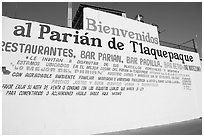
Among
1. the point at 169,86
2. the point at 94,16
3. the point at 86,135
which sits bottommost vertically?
the point at 86,135

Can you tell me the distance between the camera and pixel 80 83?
13.0 feet

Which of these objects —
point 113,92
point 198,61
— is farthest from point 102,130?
point 198,61

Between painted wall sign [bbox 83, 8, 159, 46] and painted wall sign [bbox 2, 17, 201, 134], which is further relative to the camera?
painted wall sign [bbox 83, 8, 159, 46]

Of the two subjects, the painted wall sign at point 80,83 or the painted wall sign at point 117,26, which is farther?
the painted wall sign at point 117,26

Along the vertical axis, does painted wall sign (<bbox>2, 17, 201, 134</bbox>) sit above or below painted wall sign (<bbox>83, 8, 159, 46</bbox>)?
below

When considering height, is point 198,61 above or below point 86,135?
above

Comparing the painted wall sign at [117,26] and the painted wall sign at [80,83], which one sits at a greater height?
the painted wall sign at [117,26]

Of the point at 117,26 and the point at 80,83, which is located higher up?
the point at 117,26

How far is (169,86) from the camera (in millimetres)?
5324

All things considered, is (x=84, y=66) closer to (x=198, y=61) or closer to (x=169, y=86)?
(x=169, y=86)

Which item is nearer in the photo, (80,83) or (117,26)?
(80,83)

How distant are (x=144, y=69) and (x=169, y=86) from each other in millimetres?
1325

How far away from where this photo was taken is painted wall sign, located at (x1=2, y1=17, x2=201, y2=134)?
11.0 ft

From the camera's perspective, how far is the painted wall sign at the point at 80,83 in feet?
11.0
